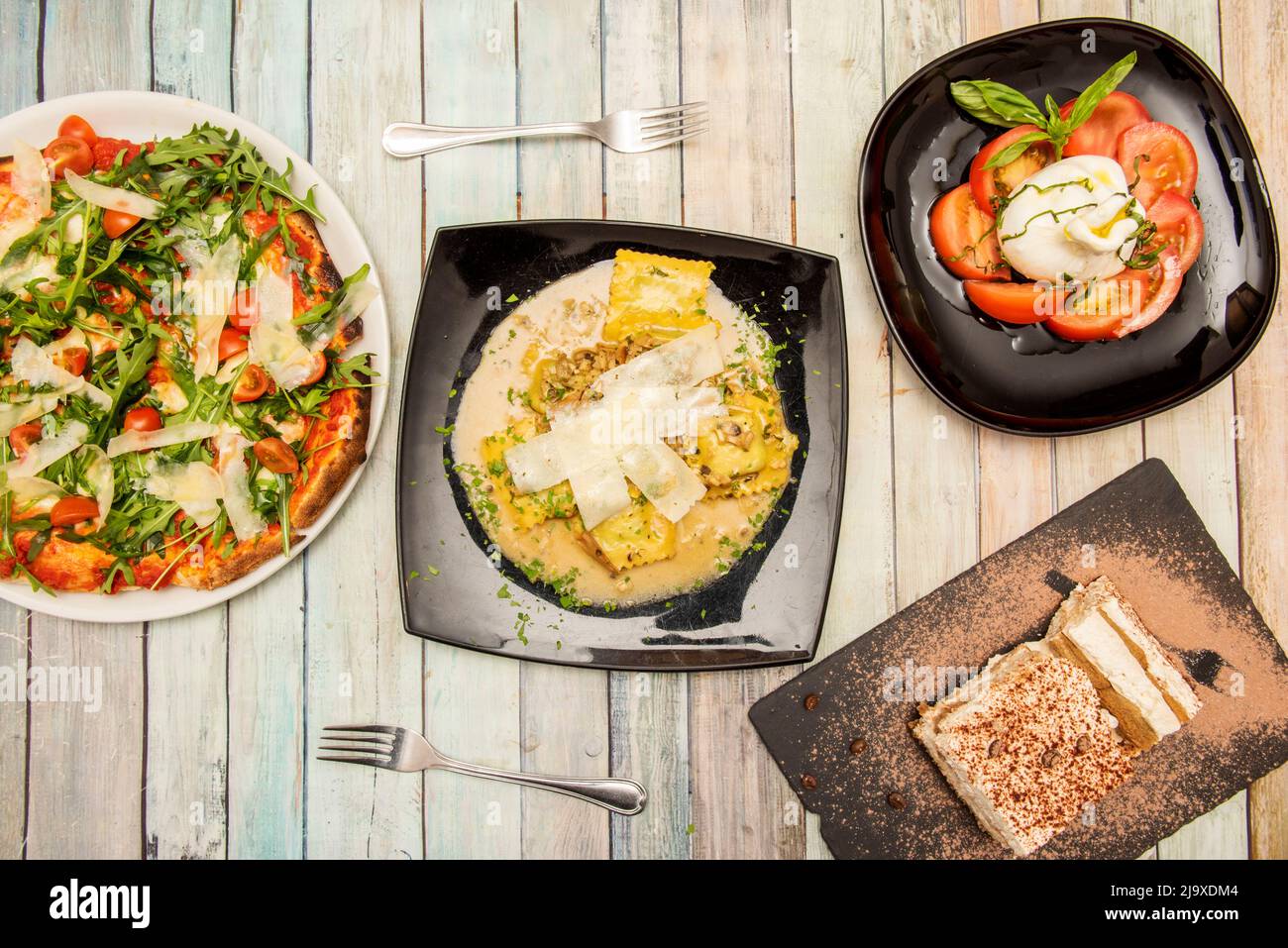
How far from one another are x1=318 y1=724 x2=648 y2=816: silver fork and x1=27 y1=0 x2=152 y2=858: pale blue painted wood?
2.38 feet

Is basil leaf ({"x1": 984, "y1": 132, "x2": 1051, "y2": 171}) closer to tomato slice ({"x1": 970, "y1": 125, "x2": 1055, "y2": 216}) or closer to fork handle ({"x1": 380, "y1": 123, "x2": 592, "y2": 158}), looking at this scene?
tomato slice ({"x1": 970, "y1": 125, "x2": 1055, "y2": 216})

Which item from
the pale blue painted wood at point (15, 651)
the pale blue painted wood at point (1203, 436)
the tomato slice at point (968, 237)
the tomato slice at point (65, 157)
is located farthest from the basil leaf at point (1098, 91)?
the pale blue painted wood at point (15, 651)

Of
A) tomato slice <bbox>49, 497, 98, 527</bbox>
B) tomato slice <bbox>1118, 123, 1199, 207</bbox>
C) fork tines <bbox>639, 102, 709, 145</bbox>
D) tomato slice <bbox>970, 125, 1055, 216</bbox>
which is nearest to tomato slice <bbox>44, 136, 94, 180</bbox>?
tomato slice <bbox>49, 497, 98, 527</bbox>

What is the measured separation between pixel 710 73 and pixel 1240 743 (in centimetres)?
311

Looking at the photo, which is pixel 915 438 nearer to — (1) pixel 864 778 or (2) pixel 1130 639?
(2) pixel 1130 639

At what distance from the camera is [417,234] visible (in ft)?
9.48

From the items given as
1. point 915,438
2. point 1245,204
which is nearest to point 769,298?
point 915,438

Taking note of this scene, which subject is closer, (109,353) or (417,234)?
(109,353)

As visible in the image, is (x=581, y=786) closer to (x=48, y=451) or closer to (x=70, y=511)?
(x=70, y=511)

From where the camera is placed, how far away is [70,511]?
251 centimetres

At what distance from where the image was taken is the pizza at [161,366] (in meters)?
2.52

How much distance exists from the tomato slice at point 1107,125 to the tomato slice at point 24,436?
136 inches

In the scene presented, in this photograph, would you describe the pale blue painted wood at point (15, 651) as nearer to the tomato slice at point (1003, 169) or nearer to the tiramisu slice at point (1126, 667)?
the tomato slice at point (1003, 169)

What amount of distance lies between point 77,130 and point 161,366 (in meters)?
0.80
